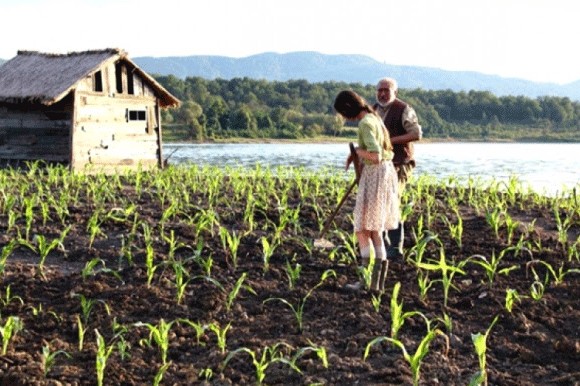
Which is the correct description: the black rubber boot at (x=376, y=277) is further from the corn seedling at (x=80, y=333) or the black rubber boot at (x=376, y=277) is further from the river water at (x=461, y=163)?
the river water at (x=461, y=163)

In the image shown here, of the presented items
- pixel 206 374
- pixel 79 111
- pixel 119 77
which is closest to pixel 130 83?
pixel 119 77

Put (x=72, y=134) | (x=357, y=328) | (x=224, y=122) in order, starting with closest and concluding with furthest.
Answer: (x=357, y=328)
(x=72, y=134)
(x=224, y=122)

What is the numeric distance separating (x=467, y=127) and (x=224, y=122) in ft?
68.5

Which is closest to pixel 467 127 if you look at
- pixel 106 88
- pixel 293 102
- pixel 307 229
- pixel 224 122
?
pixel 293 102

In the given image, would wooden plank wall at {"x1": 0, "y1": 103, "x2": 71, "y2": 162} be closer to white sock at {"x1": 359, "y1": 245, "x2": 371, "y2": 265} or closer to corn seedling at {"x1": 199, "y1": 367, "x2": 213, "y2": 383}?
white sock at {"x1": 359, "y1": 245, "x2": 371, "y2": 265}

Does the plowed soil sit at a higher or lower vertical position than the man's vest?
lower

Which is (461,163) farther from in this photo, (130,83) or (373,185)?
(373,185)

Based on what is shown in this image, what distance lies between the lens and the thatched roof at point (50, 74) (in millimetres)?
17266

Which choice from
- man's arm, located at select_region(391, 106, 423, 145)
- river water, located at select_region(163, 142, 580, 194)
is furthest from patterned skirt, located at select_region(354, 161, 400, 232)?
river water, located at select_region(163, 142, 580, 194)

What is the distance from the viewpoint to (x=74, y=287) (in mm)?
6484

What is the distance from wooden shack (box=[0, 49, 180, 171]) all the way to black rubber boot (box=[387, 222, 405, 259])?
10.9 meters

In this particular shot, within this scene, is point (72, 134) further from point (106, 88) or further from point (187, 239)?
point (187, 239)

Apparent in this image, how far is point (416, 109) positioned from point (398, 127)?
201 feet

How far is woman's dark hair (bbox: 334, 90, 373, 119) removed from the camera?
621 cm
